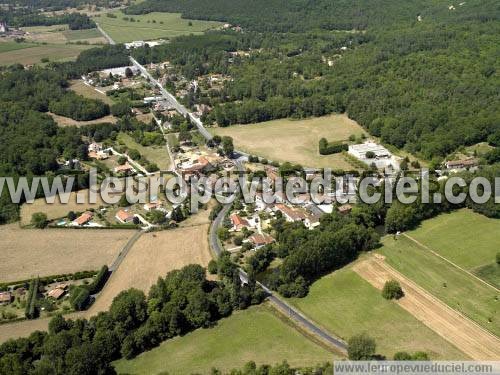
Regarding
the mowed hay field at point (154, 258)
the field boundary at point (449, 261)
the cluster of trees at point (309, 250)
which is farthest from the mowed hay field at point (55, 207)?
the field boundary at point (449, 261)

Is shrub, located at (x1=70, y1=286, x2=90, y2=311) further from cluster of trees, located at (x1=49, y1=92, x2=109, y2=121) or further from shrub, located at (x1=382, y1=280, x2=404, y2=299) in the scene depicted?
cluster of trees, located at (x1=49, y1=92, x2=109, y2=121)

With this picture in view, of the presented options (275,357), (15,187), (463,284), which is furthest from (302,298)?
(15,187)

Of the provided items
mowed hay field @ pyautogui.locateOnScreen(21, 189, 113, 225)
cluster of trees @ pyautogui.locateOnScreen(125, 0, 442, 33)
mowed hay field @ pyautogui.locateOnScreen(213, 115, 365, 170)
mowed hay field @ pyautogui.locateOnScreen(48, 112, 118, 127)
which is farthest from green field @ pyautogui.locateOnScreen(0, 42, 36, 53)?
mowed hay field @ pyautogui.locateOnScreen(21, 189, 113, 225)

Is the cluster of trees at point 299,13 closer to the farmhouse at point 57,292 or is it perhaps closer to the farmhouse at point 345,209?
the farmhouse at point 345,209

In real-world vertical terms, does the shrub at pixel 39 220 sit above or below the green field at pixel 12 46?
below

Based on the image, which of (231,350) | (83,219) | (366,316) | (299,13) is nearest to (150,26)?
(299,13)

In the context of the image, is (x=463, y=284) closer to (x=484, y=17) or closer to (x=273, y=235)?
(x=273, y=235)
